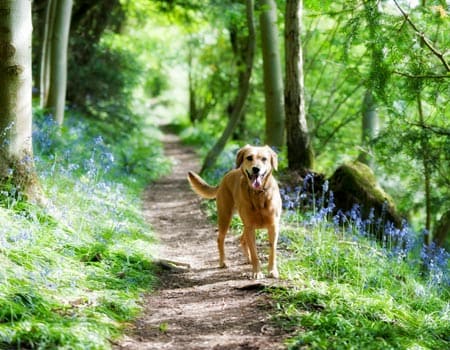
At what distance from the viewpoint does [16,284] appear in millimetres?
4527

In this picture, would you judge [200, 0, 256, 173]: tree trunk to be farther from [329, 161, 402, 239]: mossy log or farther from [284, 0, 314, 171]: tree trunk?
[329, 161, 402, 239]: mossy log

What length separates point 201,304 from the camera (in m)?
5.39

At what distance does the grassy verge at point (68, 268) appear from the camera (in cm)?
404

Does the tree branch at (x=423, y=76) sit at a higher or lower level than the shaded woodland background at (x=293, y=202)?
higher

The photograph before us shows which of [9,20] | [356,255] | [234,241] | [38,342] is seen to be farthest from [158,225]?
[38,342]

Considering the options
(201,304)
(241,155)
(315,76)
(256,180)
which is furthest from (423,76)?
(315,76)

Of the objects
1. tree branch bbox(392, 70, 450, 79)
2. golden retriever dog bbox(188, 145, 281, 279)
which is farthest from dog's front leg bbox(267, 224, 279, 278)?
tree branch bbox(392, 70, 450, 79)

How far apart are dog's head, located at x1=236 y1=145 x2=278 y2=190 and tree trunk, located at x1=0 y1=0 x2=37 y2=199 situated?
240 cm

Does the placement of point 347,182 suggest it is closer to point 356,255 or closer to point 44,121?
point 356,255

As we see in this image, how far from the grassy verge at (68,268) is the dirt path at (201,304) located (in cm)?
23

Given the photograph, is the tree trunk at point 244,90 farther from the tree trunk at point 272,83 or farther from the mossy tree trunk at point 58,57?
the mossy tree trunk at point 58,57

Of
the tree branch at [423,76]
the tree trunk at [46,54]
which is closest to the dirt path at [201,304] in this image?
the tree branch at [423,76]

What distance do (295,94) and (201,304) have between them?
5619mm

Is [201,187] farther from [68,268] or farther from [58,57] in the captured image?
[58,57]
